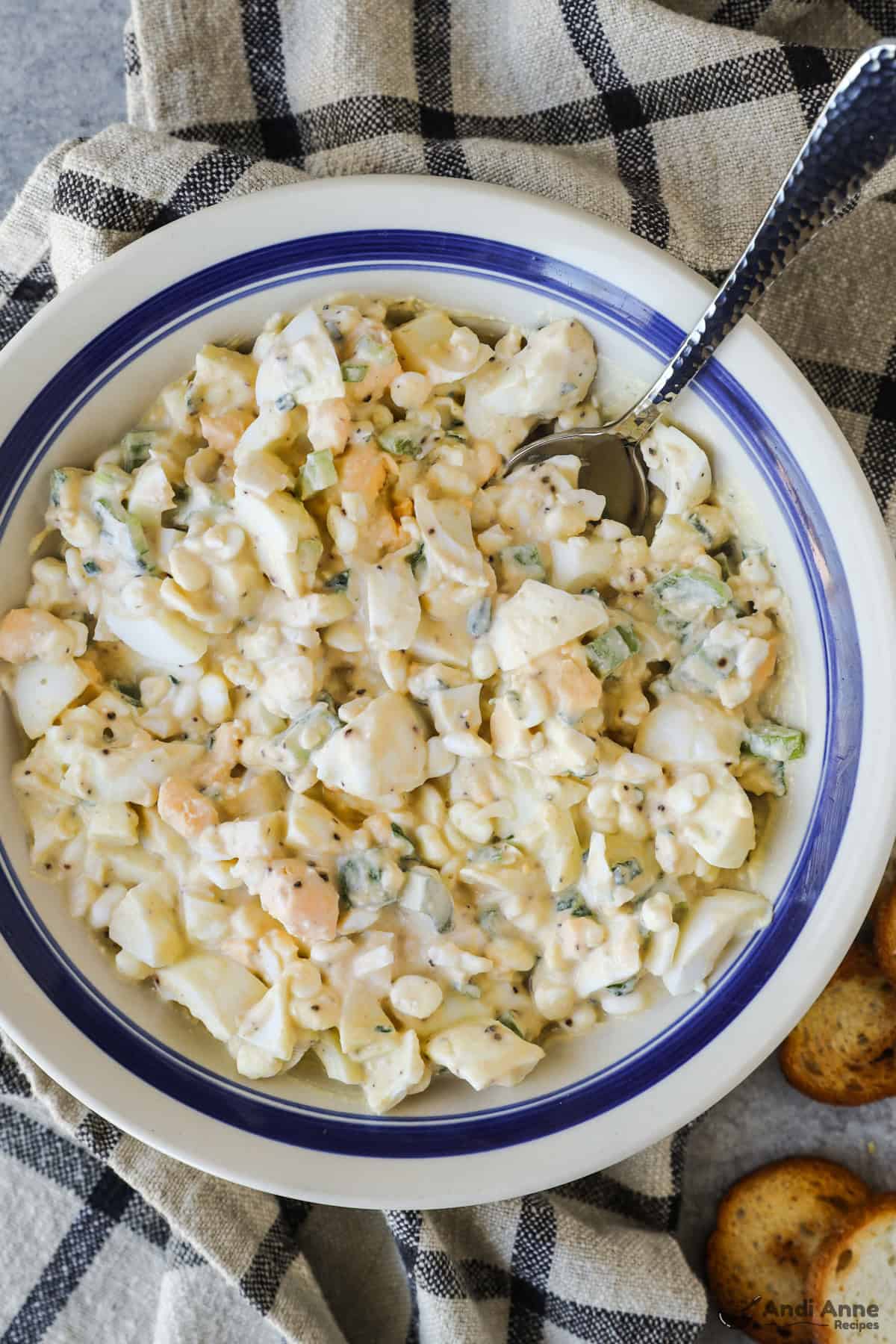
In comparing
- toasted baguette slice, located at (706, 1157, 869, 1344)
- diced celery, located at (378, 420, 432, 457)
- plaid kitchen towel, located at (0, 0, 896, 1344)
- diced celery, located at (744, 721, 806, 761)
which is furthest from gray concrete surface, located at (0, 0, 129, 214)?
toasted baguette slice, located at (706, 1157, 869, 1344)

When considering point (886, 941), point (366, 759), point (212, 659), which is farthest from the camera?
point (886, 941)

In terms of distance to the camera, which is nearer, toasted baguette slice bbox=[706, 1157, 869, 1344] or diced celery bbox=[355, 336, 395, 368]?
diced celery bbox=[355, 336, 395, 368]

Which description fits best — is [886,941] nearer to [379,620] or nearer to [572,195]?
[379,620]

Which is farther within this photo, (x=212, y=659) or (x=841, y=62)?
(x=841, y=62)

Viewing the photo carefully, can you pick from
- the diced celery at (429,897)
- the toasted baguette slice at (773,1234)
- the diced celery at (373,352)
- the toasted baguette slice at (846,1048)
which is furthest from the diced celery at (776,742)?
the toasted baguette slice at (773,1234)

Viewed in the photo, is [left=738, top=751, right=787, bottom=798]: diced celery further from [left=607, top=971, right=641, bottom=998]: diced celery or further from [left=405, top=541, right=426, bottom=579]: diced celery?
[left=405, top=541, right=426, bottom=579]: diced celery

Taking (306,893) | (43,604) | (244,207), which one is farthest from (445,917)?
(244,207)
